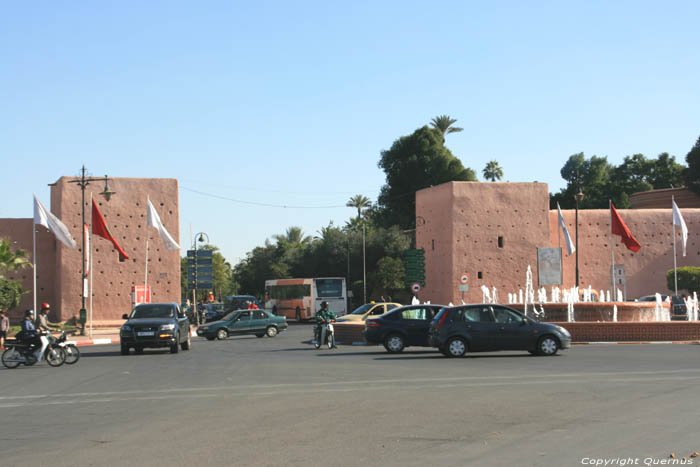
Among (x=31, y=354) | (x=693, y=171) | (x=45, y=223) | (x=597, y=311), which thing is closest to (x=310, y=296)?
(x=45, y=223)

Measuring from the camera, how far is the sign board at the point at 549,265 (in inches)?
2013

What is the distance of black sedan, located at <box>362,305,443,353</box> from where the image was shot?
919 inches

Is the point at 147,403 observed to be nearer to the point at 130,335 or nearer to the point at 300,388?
the point at 300,388

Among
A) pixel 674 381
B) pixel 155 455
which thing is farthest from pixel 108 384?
pixel 674 381

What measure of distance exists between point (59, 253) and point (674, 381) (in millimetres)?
40064

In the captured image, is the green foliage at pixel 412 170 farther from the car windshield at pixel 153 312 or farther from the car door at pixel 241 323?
the car windshield at pixel 153 312

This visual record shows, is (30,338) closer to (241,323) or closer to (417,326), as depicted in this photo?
(417,326)

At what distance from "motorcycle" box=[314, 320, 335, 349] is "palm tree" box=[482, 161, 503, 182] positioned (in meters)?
81.7

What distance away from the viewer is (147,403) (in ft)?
39.7

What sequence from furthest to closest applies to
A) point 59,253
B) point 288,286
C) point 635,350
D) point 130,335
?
point 288,286 < point 59,253 < point 130,335 < point 635,350

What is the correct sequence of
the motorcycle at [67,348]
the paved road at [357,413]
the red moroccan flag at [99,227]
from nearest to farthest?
the paved road at [357,413] → the motorcycle at [67,348] → the red moroccan flag at [99,227]

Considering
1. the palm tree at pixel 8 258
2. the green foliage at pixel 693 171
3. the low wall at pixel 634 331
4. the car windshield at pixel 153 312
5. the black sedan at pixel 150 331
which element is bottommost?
the low wall at pixel 634 331

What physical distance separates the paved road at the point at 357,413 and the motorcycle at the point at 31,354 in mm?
1408

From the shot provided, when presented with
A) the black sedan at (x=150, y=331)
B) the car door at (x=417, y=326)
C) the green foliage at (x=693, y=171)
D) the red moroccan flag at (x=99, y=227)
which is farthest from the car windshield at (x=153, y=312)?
the green foliage at (x=693, y=171)
